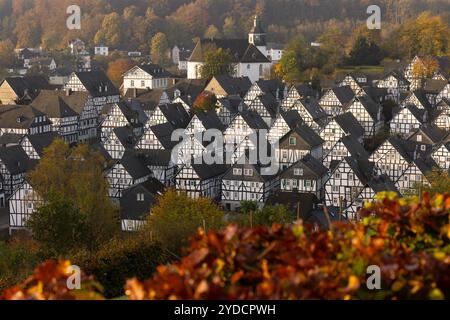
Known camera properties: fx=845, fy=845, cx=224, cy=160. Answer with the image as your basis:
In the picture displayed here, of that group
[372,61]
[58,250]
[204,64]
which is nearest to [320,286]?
[58,250]

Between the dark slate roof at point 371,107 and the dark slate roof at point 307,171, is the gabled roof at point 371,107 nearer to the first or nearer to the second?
the dark slate roof at point 371,107

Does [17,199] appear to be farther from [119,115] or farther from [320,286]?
[320,286]

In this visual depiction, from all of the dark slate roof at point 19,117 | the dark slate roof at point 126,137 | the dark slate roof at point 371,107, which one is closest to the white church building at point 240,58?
the dark slate roof at point 371,107

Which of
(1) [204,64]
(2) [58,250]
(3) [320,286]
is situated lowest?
(2) [58,250]

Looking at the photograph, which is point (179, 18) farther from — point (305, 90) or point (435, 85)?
point (435, 85)

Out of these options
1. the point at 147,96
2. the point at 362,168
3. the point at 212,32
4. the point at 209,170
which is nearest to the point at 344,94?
the point at 147,96

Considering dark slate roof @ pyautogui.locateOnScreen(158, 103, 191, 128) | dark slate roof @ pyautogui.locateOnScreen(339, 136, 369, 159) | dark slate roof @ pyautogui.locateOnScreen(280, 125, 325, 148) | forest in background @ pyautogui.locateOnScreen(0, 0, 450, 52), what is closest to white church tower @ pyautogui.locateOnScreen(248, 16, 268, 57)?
forest in background @ pyautogui.locateOnScreen(0, 0, 450, 52)

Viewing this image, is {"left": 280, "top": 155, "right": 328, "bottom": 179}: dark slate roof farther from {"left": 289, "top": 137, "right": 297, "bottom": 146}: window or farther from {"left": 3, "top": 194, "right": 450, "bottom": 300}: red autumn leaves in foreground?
{"left": 3, "top": 194, "right": 450, "bottom": 300}: red autumn leaves in foreground
